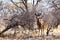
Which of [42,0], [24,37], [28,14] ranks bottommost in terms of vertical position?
[24,37]

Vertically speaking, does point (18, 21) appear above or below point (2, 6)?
below

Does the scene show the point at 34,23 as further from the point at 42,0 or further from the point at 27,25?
the point at 42,0

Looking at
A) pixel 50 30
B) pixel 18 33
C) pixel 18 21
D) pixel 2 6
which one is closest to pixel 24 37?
pixel 18 33

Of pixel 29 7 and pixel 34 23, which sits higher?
pixel 29 7

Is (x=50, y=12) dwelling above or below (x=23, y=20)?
above

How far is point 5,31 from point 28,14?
0.93 meters

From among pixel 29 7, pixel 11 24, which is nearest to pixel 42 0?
pixel 29 7

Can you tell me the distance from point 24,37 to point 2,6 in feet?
4.09

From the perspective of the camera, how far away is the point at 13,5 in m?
5.37

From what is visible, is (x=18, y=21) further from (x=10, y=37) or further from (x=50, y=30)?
(x=50, y=30)

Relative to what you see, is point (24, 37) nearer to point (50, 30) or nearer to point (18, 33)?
point (18, 33)

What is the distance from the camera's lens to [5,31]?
531 centimetres

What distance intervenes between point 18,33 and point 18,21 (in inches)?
15.4

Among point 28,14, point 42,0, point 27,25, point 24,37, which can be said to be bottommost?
point 24,37
